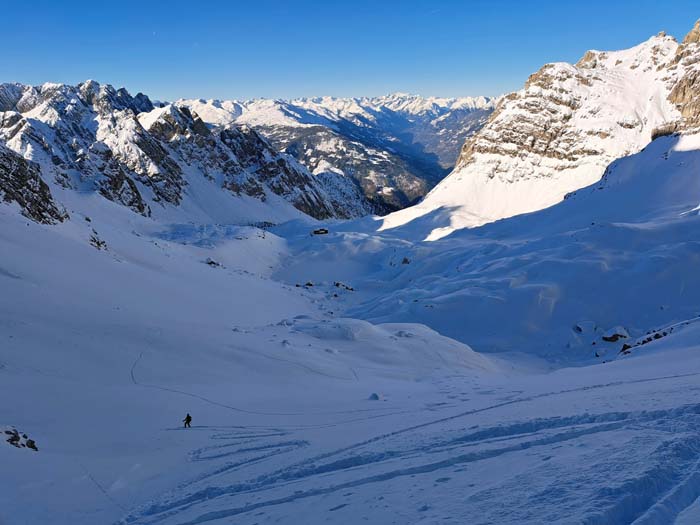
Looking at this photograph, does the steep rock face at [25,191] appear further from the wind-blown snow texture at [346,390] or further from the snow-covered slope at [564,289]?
the snow-covered slope at [564,289]

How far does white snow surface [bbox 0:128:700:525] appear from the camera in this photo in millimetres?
6410

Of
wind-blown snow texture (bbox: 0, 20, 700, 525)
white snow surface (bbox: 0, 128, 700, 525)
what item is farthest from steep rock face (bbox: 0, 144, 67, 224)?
white snow surface (bbox: 0, 128, 700, 525)

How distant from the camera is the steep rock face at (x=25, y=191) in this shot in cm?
2830

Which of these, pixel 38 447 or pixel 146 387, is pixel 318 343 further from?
pixel 38 447

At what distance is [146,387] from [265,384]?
11.8 feet

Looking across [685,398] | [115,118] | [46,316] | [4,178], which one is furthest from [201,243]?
[115,118]

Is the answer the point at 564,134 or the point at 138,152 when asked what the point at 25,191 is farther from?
the point at 564,134

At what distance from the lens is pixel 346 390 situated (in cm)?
1532

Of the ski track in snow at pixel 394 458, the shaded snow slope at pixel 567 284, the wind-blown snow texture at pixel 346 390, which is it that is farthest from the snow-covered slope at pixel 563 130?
the ski track in snow at pixel 394 458

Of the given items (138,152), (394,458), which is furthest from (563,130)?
(394,458)

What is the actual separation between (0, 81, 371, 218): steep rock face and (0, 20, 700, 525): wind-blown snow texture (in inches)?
2241

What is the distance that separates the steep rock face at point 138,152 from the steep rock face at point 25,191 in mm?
42407

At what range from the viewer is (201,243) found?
57.0 metres

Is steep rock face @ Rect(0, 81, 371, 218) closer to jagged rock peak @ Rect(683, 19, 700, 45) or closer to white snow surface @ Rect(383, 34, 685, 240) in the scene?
white snow surface @ Rect(383, 34, 685, 240)
